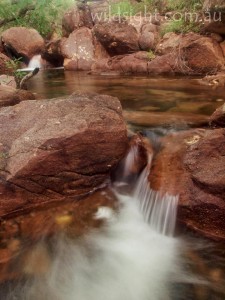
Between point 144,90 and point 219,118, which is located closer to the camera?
point 219,118

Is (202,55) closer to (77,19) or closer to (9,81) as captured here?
(9,81)

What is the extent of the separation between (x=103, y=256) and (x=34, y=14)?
54.8ft

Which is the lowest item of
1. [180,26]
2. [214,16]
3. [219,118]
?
[219,118]

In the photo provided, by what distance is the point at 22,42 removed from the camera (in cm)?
1433

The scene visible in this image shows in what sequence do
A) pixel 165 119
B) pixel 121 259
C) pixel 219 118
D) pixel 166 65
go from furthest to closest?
pixel 166 65
pixel 165 119
pixel 219 118
pixel 121 259

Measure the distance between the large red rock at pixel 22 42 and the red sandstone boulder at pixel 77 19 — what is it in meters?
1.58

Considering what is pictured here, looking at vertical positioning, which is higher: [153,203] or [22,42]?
[22,42]

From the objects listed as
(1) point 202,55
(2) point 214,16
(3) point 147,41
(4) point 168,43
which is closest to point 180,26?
(4) point 168,43

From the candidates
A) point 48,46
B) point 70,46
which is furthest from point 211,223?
point 48,46

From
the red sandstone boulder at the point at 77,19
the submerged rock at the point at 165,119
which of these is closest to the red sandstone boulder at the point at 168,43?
the red sandstone boulder at the point at 77,19

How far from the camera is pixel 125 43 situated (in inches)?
453

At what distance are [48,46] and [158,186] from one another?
12564 millimetres

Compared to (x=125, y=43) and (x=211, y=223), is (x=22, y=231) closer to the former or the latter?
(x=211, y=223)

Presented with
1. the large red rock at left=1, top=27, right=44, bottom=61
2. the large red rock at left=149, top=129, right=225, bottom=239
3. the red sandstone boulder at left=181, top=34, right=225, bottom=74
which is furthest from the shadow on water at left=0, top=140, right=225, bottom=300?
the large red rock at left=1, top=27, right=44, bottom=61
